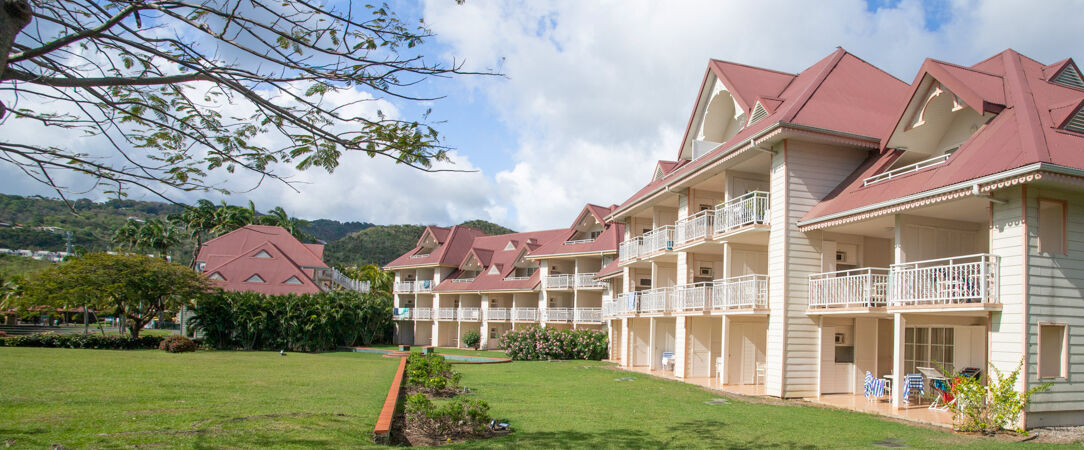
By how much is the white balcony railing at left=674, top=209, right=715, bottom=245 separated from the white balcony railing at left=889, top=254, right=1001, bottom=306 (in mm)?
7120

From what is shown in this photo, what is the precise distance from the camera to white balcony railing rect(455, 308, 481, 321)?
5175 centimetres

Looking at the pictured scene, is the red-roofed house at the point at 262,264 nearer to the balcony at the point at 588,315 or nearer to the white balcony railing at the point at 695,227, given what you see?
the balcony at the point at 588,315

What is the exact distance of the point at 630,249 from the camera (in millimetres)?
30828

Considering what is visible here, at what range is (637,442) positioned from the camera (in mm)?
10008

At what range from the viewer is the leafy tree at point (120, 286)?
3459 centimetres

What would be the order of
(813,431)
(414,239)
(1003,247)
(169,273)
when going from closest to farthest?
(813,431), (1003,247), (169,273), (414,239)

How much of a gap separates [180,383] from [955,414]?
670 inches

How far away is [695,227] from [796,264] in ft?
17.0

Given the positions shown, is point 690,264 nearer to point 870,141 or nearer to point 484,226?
point 870,141

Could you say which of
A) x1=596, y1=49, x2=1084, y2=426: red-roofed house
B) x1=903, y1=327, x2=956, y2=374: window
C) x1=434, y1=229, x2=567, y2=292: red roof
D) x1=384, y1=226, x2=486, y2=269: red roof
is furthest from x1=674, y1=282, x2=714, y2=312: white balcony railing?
x1=384, y1=226, x2=486, y2=269: red roof

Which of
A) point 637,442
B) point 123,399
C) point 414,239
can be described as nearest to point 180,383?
point 123,399

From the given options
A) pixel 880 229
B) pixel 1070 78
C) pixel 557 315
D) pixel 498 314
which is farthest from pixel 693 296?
pixel 498 314

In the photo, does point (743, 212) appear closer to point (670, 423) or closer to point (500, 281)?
point (670, 423)

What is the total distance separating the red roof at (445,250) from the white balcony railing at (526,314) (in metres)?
9.60
